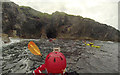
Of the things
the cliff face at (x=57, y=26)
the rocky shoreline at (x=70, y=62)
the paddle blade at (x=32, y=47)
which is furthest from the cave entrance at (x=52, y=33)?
the paddle blade at (x=32, y=47)

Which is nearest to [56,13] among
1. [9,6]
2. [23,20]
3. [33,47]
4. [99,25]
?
[23,20]

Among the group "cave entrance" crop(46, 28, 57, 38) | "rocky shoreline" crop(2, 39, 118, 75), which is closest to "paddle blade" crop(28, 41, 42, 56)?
"rocky shoreline" crop(2, 39, 118, 75)

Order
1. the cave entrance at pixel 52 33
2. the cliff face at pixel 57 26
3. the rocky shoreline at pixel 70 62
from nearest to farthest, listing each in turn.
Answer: the rocky shoreline at pixel 70 62
the cliff face at pixel 57 26
the cave entrance at pixel 52 33

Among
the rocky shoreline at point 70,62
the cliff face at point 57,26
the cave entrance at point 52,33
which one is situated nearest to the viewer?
the rocky shoreline at point 70,62

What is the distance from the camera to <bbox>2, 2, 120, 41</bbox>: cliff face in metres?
49.1

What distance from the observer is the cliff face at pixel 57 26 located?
49062 millimetres

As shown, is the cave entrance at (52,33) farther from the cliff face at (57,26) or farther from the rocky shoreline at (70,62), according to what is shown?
→ the rocky shoreline at (70,62)

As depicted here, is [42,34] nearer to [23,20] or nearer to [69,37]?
[23,20]

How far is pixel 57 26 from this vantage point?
60.0 metres

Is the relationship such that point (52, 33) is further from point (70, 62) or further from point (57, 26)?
point (70, 62)

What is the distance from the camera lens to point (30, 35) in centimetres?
5294

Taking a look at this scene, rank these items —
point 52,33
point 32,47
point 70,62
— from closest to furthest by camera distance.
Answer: point 32,47
point 70,62
point 52,33

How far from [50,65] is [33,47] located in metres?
3.56

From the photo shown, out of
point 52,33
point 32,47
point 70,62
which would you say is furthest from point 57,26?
point 32,47
